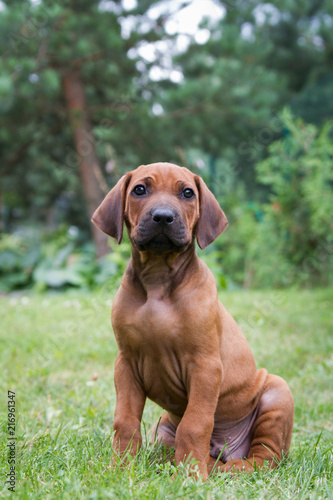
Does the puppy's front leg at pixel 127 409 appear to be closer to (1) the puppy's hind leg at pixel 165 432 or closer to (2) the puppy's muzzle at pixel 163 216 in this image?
(1) the puppy's hind leg at pixel 165 432

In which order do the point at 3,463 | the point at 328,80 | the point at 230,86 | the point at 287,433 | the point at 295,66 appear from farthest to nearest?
the point at 295,66, the point at 328,80, the point at 230,86, the point at 287,433, the point at 3,463

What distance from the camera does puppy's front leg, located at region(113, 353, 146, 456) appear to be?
97.3 inches

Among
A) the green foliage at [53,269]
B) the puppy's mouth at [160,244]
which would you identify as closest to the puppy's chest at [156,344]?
the puppy's mouth at [160,244]

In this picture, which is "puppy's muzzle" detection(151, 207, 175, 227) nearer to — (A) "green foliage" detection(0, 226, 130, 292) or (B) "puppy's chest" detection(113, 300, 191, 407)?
(B) "puppy's chest" detection(113, 300, 191, 407)

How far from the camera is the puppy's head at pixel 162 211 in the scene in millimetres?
2502

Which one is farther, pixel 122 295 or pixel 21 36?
pixel 21 36

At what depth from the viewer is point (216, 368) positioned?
2.46m

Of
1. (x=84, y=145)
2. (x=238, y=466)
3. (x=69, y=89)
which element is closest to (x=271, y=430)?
(x=238, y=466)

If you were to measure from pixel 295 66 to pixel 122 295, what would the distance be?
662 inches

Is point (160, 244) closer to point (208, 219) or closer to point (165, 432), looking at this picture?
point (208, 219)

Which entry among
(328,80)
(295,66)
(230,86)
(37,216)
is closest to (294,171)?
(230,86)

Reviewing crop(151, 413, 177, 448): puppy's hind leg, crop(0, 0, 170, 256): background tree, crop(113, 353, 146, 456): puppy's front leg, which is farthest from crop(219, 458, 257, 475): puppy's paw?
crop(0, 0, 170, 256): background tree

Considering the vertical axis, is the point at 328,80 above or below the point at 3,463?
above

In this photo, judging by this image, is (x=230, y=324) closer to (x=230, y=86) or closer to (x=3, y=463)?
(x=3, y=463)
